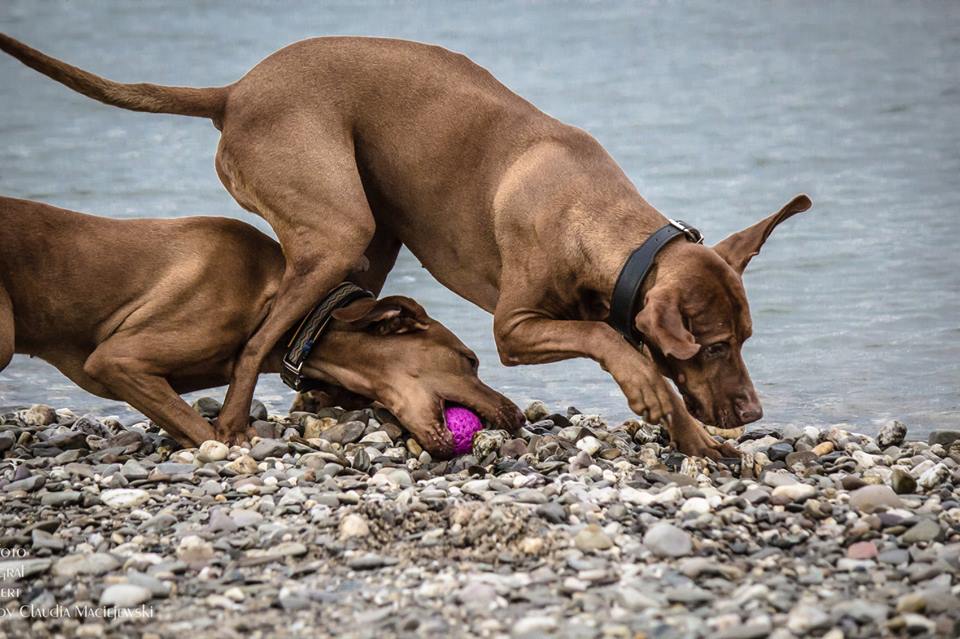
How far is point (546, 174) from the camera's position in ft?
16.3

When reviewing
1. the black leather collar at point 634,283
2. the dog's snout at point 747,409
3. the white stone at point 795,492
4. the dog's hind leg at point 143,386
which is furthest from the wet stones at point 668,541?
the dog's hind leg at point 143,386

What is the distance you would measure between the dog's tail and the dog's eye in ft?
6.93

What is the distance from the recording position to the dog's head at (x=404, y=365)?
4.95 metres

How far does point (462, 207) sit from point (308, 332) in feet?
2.50

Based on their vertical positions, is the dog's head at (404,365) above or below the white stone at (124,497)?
above

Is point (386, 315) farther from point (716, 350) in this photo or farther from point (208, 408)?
point (716, 350)

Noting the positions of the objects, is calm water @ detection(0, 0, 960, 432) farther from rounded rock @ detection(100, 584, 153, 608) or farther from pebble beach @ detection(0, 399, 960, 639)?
rounded rock @ detection(100, 584, 153, 608)

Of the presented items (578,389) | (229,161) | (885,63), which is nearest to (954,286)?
(578,389)

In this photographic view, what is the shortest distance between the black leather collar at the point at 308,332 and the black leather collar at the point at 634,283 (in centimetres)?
108

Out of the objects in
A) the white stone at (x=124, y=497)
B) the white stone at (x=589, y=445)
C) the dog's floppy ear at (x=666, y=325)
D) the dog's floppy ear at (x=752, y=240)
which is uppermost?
the dog's floppy ear at (x=752, y=240)

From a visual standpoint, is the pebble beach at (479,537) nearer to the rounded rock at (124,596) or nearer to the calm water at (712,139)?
the rounded rock at (124,596)

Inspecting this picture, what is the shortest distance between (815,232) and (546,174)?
431cm

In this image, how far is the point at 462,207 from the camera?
522 centimetres

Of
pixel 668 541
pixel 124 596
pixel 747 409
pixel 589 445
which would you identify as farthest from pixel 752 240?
pixel 124 596
